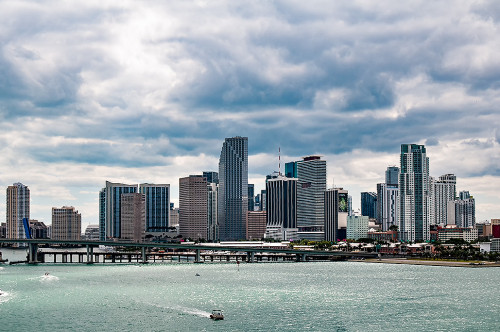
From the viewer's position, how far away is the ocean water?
339 ft

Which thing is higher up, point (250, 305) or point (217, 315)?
point (217, 315)

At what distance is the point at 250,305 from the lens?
127m

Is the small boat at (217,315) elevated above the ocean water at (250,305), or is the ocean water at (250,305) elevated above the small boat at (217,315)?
the small boat at (217,315)

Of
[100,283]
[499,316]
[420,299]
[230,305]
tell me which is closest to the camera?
[499,316]

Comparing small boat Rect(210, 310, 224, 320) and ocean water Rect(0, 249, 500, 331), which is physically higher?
small boat Rect(210, 310, 224, 320)

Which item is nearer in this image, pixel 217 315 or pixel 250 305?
pixel 217 315

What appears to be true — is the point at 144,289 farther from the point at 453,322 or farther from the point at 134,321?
the point at 453,322

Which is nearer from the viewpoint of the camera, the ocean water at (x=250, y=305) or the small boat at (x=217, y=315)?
the ocean water at (x=250, y=305)

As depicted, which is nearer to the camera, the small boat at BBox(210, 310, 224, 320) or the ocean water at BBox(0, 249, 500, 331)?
the ocean water at BBox(0, 249, 500, 331)

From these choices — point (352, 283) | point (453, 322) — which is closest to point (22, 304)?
point (453, 322)

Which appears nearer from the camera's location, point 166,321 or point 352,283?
point 166,321

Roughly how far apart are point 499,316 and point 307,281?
260 ft

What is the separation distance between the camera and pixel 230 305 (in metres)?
127

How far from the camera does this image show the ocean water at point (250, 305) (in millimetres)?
103250
